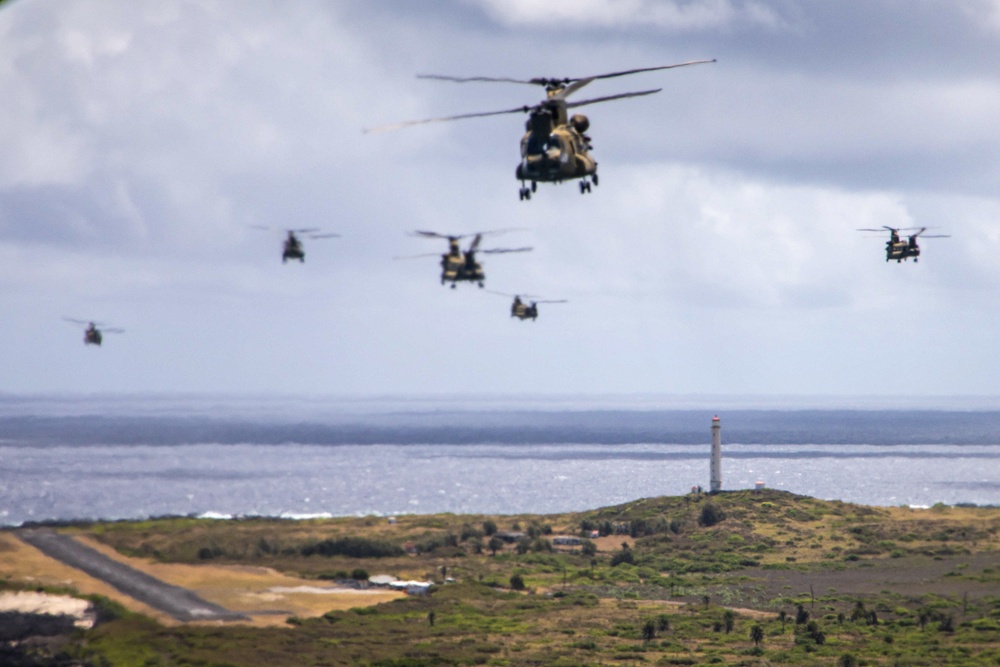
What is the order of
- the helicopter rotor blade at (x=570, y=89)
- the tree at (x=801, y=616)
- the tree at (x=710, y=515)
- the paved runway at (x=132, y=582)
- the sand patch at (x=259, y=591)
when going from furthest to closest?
the tree at (x=710, y=515), the tree at (x=801, y=616), the sand patch at (x=259, y=591), the paved runway at (x=132, y=582), the helicopter rotor blade at (x=570, y=89)

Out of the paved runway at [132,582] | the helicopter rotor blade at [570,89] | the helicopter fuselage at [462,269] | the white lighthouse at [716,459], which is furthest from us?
the white lighthouse at [716,459]

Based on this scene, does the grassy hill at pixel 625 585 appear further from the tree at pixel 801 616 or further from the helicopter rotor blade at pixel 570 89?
the helicopter rotor blade at pixel 570 89

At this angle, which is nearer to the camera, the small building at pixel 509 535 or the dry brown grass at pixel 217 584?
the dry brown grass at pixel 217 584

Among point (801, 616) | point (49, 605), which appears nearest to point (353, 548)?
point (49, 605)

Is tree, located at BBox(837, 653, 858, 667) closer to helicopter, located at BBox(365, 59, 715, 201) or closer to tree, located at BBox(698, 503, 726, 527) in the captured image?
helicopter, located at BBox(365, 59, 715, 201)

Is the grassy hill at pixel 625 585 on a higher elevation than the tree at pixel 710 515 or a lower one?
lower

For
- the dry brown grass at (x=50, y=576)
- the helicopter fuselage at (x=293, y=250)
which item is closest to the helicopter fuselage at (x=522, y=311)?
the helicopter fuselage at (x=293, y=250)
